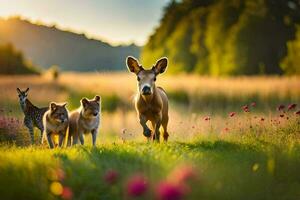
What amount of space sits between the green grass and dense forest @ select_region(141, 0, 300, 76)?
3184cm

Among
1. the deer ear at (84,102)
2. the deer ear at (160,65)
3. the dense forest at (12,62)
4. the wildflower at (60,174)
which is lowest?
the wildflower at (60,174)

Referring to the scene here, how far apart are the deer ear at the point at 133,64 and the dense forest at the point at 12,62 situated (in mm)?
31498

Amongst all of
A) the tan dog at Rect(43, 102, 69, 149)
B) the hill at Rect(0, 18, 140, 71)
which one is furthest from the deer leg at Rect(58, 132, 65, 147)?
the hill at Rect(0, 18, 140, 71)

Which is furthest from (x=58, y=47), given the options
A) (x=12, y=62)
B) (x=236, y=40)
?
(x=236, y=40)

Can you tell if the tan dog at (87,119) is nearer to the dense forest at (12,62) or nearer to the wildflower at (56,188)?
the wildflower at (56,188)

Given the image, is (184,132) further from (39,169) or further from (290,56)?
(290,56)

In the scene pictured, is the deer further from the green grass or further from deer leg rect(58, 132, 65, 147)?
the green grass

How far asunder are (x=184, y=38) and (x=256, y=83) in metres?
29.0

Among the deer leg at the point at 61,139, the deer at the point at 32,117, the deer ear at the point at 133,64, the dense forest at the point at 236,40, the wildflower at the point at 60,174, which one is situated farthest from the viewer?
the dense forest at the point at 236,40

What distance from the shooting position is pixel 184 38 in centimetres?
5731

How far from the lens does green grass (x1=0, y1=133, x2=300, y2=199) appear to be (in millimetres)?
8250

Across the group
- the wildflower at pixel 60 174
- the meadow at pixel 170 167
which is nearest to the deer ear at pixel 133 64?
the meadow at pixel 170 167

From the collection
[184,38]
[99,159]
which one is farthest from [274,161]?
[184,38]

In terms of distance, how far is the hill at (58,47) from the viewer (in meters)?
61.7
